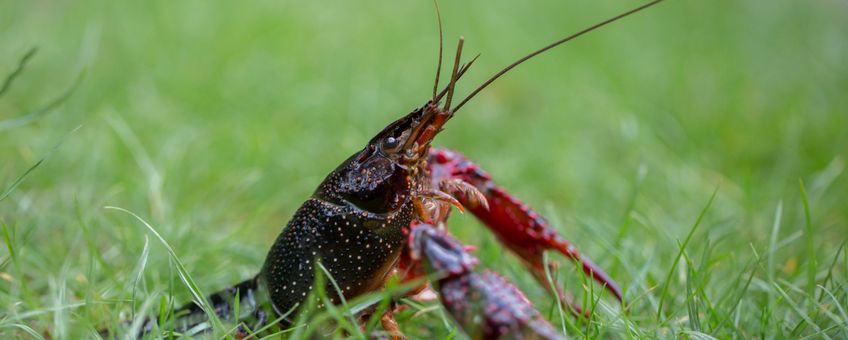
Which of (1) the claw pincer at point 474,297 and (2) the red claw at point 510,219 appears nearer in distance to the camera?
(1) the claw pincer at point 474,297

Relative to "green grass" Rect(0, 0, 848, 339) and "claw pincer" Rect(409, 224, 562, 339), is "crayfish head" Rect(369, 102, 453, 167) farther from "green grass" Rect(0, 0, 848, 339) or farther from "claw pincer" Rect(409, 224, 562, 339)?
"green grass" Rect(0, 0, 848, 339)

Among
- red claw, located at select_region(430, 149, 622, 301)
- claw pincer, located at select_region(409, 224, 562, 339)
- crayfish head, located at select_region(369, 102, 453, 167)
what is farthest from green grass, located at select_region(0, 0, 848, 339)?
crayfish head, located at select_region(369, 102, 453, 167)

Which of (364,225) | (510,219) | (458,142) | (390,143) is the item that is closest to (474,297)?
(364,225)

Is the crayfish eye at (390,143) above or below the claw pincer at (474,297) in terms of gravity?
above

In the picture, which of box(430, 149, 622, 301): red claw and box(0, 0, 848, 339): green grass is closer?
box(0, 0, 848, 339): green grass

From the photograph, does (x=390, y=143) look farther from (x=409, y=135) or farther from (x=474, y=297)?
(x=474, y=297)

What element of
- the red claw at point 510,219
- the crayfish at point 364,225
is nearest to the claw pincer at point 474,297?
the crayfish at point 364,225

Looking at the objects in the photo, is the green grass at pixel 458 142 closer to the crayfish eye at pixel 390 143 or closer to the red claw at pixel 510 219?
the red claw at pixel 510 219
